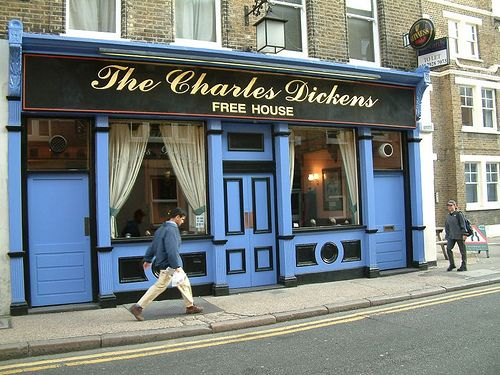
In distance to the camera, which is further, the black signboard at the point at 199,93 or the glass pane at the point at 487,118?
the glass pane at the point at 487,118

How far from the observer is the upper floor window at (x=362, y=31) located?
11484 mm

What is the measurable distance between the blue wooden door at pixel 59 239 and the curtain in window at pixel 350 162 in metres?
5.82

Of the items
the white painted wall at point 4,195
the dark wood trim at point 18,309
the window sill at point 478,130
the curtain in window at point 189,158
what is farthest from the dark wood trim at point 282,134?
the window sill at point 478,130

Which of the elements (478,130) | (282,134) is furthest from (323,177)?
(478,130)

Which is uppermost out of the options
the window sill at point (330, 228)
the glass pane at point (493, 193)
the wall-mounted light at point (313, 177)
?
the wall-mounted light at point (313, 177)

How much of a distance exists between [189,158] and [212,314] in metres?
3.27

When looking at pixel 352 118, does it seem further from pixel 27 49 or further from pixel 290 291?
pixel 27 49

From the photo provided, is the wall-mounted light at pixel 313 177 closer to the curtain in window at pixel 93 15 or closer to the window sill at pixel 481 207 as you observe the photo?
the curtain in window at pixel 93 15

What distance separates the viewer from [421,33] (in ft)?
37.3

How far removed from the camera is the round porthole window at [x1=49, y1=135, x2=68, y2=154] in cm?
841

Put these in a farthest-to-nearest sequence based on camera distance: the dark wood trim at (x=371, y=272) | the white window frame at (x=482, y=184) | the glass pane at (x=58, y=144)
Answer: the white window frame at (x=482, y=184), the dark wood trim at (x=371, y=272), the glass pane at (x=58, y=144)

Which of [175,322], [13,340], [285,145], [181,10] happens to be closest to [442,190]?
[285,145]

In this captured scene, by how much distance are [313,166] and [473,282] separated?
4125mm

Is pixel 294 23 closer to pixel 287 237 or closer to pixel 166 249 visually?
pixel 287 237
